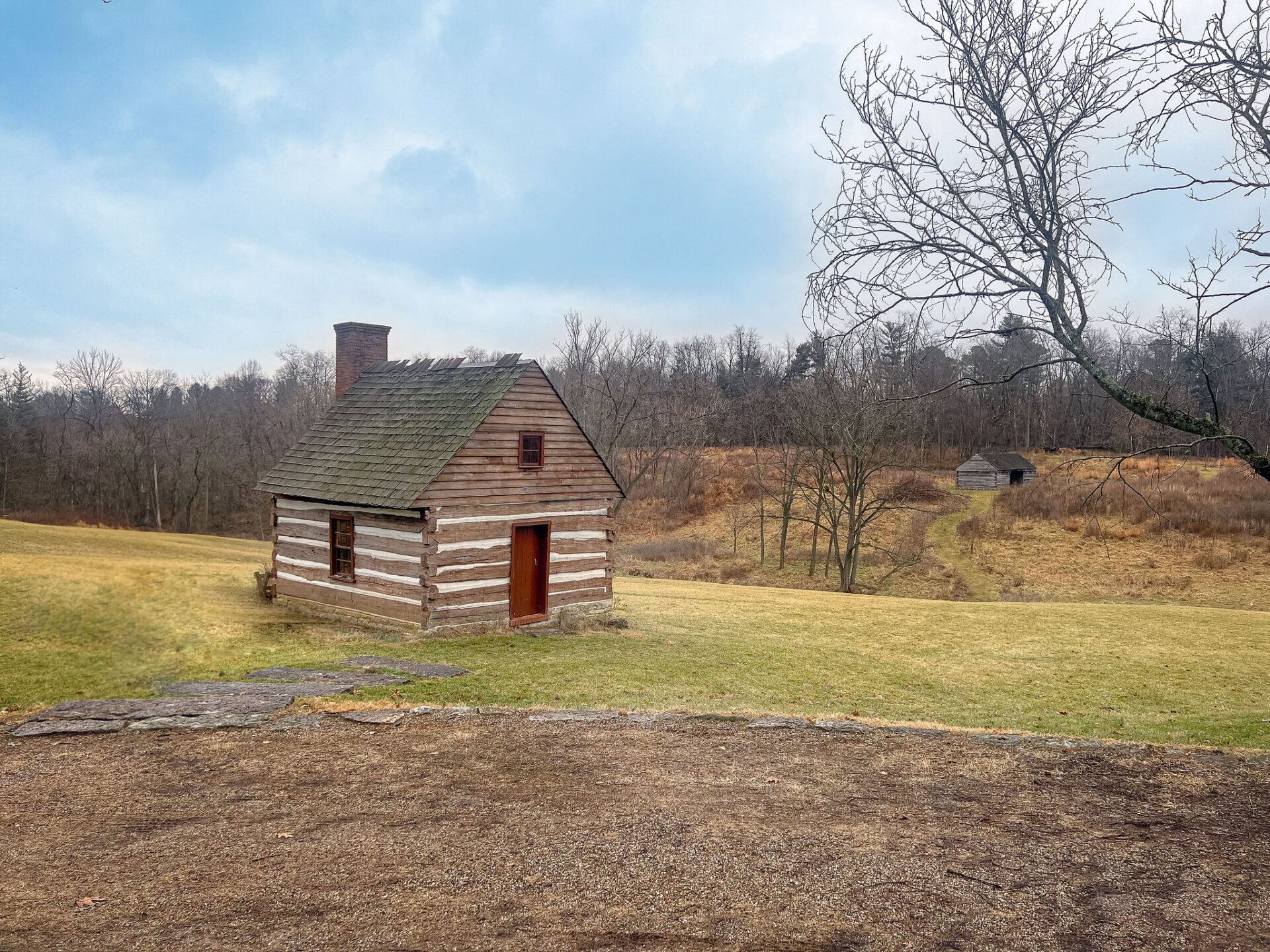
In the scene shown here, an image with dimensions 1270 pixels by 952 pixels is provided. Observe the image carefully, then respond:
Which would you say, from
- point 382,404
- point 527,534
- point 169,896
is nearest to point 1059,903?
point 169,896

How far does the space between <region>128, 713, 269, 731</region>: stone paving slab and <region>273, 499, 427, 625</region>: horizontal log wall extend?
7.26m

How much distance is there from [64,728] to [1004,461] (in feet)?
188

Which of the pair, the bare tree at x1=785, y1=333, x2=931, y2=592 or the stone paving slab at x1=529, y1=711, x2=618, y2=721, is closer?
the stone paving slab at x1=529, y1=711, x2=618, y2=721

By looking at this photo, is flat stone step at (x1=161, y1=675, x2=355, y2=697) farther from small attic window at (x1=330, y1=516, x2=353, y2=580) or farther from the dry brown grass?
the dry brown grass

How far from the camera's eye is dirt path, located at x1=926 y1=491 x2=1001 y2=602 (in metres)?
37.3

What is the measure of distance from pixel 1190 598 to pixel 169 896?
123ft

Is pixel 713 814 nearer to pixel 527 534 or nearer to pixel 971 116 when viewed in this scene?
pixel 971 116

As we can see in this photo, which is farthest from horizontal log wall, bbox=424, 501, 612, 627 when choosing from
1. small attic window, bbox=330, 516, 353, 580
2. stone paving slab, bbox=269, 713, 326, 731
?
stone paving slab, bbox=269, 713, 326, 731

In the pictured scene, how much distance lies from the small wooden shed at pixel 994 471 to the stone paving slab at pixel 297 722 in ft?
175

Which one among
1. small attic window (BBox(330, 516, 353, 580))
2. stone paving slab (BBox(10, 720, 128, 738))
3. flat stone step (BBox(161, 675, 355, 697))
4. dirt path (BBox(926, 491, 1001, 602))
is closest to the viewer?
stone paving slab (BBox(10, 720, 128, 738))

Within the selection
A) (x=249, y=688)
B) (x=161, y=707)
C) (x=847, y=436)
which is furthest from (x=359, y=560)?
(x=847, y=436)

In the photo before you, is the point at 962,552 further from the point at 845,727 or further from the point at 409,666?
the point at 409,666

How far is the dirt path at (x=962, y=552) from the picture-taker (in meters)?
37.3

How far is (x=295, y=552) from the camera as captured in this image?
822 inches
